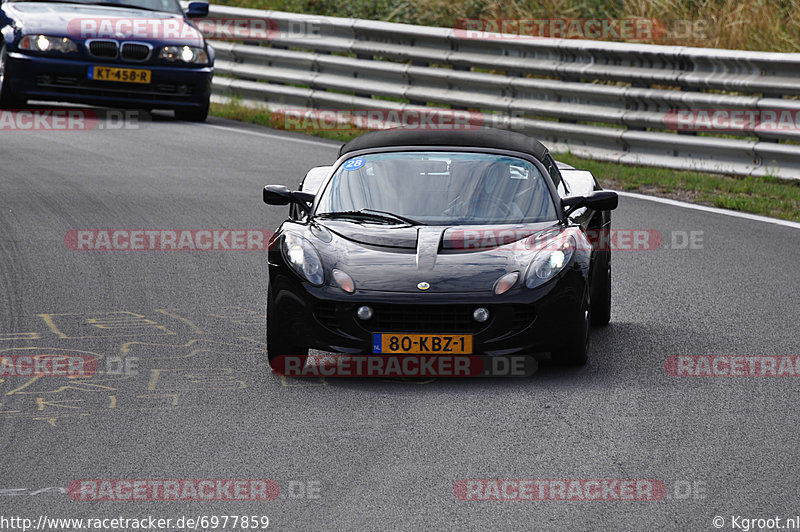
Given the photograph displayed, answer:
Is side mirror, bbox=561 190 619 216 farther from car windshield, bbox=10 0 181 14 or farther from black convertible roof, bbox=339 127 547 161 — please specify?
car windshield, bbox=10 0 181 14

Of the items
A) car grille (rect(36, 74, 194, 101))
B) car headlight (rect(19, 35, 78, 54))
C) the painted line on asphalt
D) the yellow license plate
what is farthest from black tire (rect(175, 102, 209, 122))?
the painted line on asphalt

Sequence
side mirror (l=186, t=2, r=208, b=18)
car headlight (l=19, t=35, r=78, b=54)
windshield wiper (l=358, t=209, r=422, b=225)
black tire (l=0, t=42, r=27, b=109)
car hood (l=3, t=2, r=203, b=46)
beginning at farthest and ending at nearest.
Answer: side mirror (l=186, t=2, r=208, b=18) → black tire (l=0, t=42, r=27, b=109) → car hood (l=3, t=2, r=203, b=46) → car headlight (l=19, t=35, r=78, b=54) → windshield wiper (l=358, t=209, r=422, b=225)

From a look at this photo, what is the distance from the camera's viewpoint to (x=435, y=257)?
7.08 meters

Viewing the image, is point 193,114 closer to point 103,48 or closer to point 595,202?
point 103,48

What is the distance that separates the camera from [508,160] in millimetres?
8008

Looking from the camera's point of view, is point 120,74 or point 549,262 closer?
point 549,262

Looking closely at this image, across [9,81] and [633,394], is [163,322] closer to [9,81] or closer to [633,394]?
[633,394]

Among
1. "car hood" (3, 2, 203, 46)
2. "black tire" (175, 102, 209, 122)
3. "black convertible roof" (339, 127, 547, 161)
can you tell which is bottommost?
"black tire" (175, 102, 209, 122)

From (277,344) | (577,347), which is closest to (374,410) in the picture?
(277,344)

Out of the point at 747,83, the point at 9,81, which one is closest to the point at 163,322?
the point at 747,83

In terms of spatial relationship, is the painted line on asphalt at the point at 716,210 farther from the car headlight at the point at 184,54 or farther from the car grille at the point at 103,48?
the car grille at the point at 103,48

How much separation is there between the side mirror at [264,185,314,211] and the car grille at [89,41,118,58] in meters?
8.52

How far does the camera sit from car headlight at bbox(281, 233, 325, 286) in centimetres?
710

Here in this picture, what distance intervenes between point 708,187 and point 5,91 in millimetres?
8147
